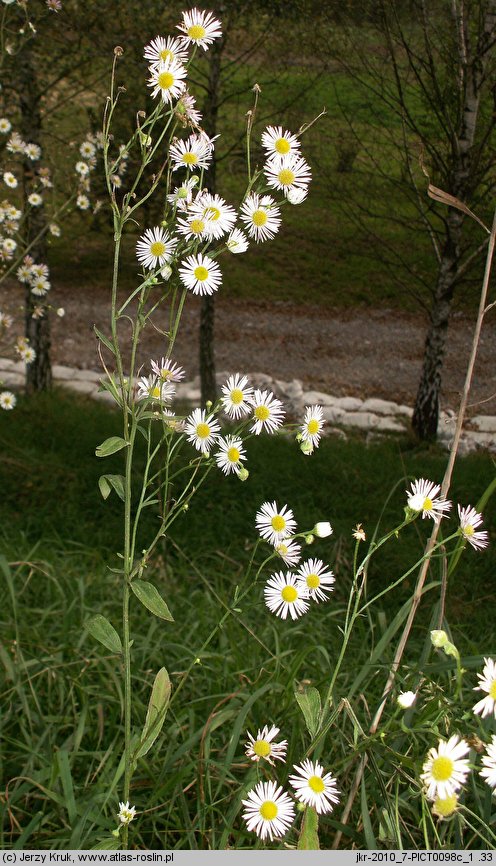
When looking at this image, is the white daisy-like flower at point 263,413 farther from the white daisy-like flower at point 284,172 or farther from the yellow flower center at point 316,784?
the yellow flower center at point 316,784

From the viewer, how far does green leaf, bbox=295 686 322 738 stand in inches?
49.5

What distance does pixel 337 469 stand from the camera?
4.74 meters

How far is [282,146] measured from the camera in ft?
4.18

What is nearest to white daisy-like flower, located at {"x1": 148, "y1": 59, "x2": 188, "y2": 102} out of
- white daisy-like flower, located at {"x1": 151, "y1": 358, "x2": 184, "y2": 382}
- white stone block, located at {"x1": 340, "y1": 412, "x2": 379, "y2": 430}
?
white daisy-like flower, located at {"x1": 151, "y1": 358, "x2": 184, "y2": 382}

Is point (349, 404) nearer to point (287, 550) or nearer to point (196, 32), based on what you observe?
point (287, 550)

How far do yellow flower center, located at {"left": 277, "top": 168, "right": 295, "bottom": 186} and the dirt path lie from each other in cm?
607

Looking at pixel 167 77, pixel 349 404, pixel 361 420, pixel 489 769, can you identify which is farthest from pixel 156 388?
pixel 349 404

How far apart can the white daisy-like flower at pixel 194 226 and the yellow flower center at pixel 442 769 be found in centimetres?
82

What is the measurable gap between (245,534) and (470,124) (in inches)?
113

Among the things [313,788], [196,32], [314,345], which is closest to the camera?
[313,788]

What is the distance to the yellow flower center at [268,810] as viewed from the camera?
112 cm

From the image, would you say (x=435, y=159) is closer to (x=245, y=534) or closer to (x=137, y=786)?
(x=245, y=534)

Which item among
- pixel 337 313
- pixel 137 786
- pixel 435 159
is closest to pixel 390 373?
pixel 337 313

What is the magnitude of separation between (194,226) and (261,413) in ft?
1.04
